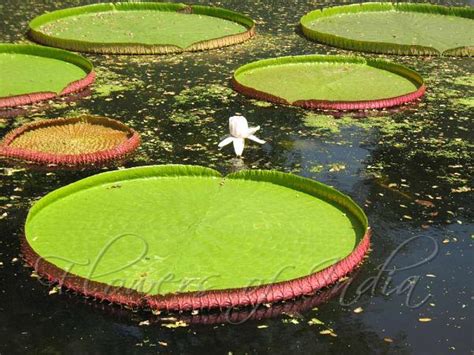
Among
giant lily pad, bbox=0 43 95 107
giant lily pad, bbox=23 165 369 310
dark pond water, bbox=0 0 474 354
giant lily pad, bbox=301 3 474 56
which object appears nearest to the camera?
dark pond water, bbox=0 0 474 354

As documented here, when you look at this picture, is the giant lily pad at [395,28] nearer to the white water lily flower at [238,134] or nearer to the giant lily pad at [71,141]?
the white water lily flower at [238,134]

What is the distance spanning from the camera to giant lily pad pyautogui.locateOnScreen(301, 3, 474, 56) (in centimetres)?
963

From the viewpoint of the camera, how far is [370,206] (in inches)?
218

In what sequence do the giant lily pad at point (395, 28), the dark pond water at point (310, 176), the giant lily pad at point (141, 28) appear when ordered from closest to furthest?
the dark pond water at point (310, 176) → the giant lily pad at point (141, 28) → the giant lily pad at point (395, 28)

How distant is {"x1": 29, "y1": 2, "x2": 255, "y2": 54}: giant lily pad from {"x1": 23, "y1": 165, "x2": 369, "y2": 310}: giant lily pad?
419 centimetres

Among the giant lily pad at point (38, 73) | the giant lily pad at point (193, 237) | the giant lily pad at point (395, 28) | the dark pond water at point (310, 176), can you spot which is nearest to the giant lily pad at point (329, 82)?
the dark pond water at point (310, 176)

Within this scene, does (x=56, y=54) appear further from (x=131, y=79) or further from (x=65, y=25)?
(x=65, y=25)

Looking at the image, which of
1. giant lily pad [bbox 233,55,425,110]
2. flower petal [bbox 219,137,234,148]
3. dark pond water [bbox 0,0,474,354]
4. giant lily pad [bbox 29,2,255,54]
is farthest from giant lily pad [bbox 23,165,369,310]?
giant lily pad [bbox 29,2,255,54]

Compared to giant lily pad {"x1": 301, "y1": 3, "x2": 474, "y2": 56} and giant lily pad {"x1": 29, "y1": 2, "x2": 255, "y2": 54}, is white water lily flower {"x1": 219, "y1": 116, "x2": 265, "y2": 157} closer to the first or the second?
giant lily pad {"x1": 29, "y1": 2, "x2": 255, "y2": 54}

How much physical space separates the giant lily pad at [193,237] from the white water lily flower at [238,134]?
742 millimetres

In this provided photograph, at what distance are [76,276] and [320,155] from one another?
8.99 feet

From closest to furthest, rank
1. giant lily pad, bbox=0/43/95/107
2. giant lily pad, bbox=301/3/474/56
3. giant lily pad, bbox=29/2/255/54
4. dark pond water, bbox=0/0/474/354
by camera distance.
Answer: dark pond water, bbox=0/0/474/354 → giant lily pad, bbox=0/43/95/107 → giant lily pad, bbox=29/2/255/54 → giant lily pad, bbox=301/3/474/56

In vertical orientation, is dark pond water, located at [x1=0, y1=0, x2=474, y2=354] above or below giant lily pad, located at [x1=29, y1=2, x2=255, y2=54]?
above

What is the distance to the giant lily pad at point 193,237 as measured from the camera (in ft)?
14.1
